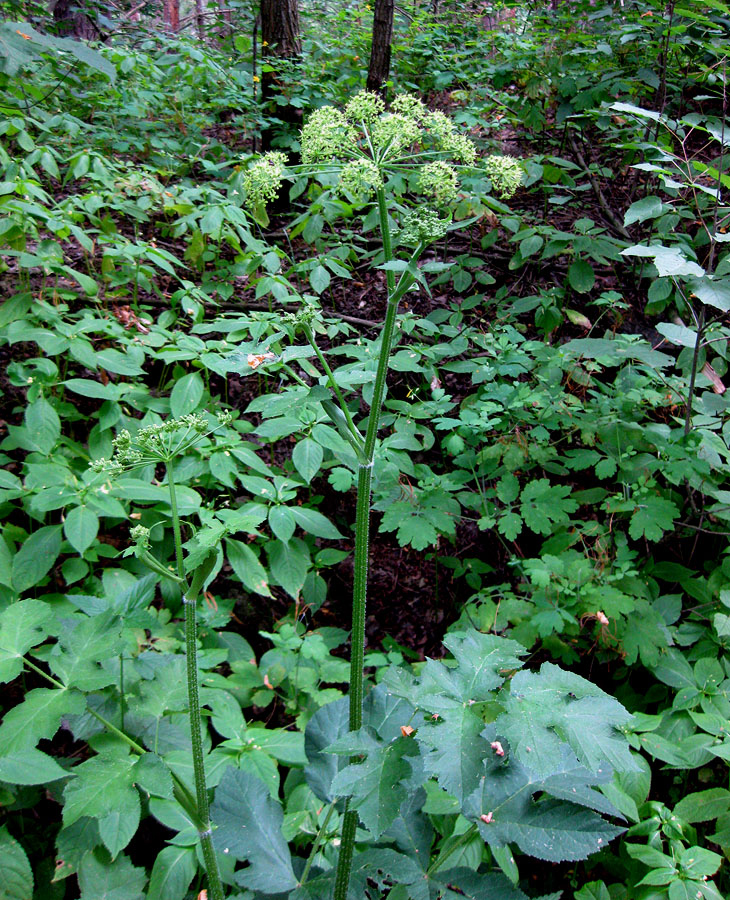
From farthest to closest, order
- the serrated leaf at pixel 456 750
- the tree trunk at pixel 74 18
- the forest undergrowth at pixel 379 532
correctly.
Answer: the tree trunk at pixel 74 18, the forest undergrowth at pixel 379 532, the serrated leaf at pixel 456 750

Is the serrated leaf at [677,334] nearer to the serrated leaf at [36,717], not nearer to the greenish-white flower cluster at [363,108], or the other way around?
the greenish-white flower cluster at [363,108]

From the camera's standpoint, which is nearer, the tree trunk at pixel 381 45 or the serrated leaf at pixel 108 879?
the serrated leaf at pixel 108 879

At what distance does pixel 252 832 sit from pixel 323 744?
0.83 ft

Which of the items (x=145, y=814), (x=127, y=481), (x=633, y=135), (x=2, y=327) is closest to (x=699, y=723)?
(x=145, y=814)

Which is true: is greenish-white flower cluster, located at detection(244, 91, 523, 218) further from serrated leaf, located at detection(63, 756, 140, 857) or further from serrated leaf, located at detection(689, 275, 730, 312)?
serrated leaf, located at detection(63, 756, 140, 857)

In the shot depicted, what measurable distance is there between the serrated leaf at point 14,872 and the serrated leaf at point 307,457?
1.32 metres

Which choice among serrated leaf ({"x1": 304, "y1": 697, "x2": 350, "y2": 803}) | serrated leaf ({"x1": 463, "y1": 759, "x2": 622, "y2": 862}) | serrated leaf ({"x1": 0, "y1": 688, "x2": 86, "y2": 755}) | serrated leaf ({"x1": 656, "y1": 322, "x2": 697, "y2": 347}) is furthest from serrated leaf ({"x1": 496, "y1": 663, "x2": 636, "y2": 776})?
serrated leaf ({"x1": 656, "y1": 322, "x2": 697, "y2": 347})

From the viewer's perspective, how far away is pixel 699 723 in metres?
1.95

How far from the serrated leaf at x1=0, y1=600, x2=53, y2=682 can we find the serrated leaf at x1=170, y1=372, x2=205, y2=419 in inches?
46.3

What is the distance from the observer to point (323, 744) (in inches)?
57.6

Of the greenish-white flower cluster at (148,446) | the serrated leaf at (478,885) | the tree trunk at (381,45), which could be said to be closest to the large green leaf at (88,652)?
the greenish-white flower cluster at (148,446)

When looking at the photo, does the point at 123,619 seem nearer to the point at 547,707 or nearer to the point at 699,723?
the point at 547,707

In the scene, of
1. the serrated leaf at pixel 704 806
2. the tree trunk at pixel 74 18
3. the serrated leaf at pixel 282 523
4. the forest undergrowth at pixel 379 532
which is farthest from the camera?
the tree trunk at pixel 74 18

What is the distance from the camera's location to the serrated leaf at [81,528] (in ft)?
6.56
